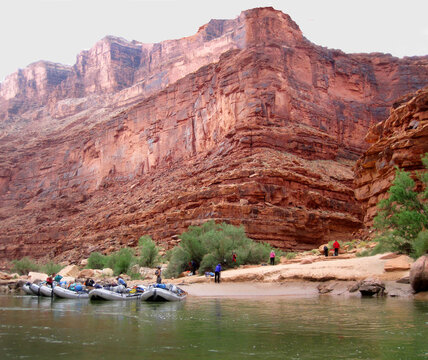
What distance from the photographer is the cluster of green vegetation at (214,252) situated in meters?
24.0

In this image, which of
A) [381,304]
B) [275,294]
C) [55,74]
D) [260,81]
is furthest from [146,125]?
[55,74]

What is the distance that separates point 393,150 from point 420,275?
1125cm

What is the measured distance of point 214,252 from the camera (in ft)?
79.5

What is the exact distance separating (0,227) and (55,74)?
6526cm

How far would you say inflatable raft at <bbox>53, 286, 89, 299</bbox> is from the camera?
18.0 meters

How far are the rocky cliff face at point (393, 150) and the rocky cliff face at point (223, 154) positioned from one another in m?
9.40

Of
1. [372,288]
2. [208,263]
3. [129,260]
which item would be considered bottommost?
[372,288]

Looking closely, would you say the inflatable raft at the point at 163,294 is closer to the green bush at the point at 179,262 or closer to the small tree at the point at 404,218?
the small tree at the point at 404,218

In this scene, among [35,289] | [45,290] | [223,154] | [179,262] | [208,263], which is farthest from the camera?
[223,154]

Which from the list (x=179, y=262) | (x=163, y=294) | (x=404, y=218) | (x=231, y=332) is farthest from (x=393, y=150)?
(x=231, y=332)

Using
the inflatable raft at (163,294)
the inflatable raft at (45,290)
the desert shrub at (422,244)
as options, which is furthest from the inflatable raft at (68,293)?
the desert shrub at (422,244)

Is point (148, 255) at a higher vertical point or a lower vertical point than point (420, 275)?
higher

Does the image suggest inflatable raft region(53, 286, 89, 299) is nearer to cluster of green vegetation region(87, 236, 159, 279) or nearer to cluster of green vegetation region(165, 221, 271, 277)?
cluster of green vegetation region(165, 221, 271, 277)

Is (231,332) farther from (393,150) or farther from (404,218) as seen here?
(393,150)
